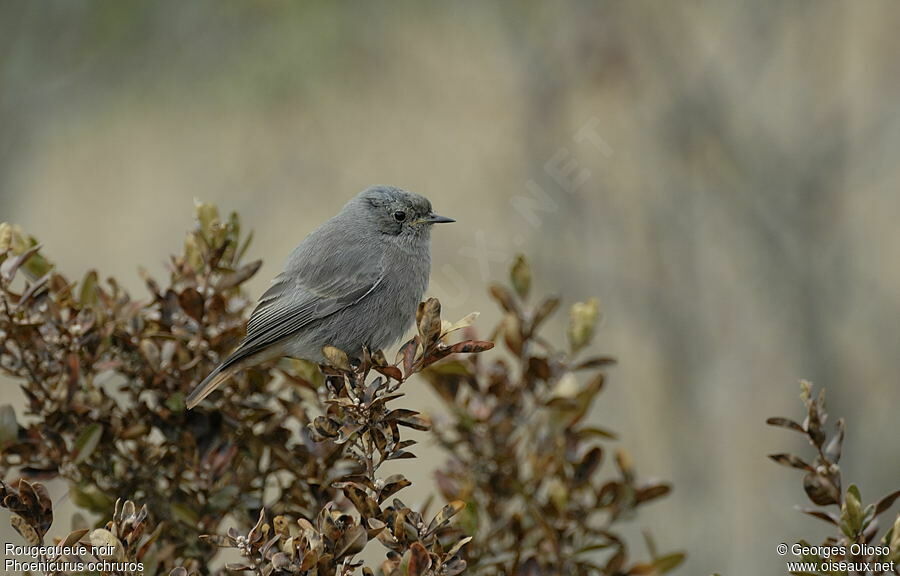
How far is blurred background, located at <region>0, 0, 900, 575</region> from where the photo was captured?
4418 millimetres

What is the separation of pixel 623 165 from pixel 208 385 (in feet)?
11.5

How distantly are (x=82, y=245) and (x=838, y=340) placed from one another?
4.87m

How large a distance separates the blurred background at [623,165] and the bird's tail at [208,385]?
291 cm

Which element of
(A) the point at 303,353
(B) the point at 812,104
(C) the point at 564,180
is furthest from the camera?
(C) the point at 564,180

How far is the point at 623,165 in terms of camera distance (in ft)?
16.2

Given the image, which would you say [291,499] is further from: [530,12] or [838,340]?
[530,12]

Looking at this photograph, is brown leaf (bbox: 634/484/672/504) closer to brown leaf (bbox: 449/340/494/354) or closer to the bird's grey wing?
brown leaf (bbox: 449/340/494/354)

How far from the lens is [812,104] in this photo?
4.41m

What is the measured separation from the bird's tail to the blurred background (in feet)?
9.56

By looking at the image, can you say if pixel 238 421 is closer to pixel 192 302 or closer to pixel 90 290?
pixel 192 302

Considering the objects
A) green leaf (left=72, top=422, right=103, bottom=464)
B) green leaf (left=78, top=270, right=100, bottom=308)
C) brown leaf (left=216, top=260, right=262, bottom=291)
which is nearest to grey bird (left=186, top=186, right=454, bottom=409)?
brown leaf (left=216, top=260, right=262, bottom=291)

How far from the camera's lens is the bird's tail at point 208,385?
1819 mm

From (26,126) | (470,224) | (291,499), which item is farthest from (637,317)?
(26,126)

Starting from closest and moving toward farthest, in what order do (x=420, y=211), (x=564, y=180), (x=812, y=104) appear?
(x=420, y=211), (x=812, y=104), (x=564, y=180)
